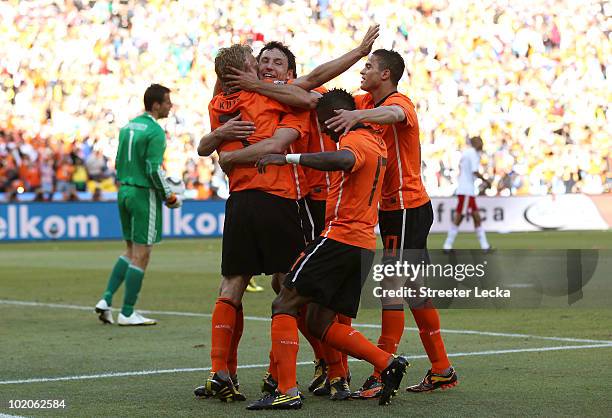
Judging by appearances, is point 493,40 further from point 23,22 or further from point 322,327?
point 322,327

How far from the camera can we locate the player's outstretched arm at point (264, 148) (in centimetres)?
662

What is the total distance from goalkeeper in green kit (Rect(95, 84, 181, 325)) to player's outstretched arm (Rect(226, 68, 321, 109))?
4.37 m

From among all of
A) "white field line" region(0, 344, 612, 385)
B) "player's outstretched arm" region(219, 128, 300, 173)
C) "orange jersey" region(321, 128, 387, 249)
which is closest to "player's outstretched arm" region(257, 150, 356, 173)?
"orange jersey" region(321, 128, 387, 249)

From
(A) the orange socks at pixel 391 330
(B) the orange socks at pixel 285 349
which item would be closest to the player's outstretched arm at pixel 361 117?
(B) the orange socks at pixel 285 349

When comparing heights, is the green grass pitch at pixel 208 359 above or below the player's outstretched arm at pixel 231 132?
below

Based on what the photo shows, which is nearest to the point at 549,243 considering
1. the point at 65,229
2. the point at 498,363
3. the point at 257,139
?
the point at 65,229

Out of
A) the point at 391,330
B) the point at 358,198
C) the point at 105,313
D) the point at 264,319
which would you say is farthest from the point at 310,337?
the point at 105,313

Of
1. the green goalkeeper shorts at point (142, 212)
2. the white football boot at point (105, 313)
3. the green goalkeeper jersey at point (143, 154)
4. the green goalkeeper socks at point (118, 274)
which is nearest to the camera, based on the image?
the green goalkeeper jersey at point (143, 154)

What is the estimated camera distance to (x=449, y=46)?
37.5 metres

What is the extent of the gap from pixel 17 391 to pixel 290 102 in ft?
7.76

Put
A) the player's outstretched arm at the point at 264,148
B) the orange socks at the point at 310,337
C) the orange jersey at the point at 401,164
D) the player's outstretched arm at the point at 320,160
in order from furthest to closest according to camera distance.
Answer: the orange socks at the point at 310,337
the orange jersey at the point at 401,164
the player's outstretched arm at the point at 264,148
the player's outstretched arm at the point at 320,160

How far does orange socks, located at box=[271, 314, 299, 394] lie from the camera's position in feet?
20.7

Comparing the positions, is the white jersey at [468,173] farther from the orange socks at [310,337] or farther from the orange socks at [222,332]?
the orange socks at [222,332]

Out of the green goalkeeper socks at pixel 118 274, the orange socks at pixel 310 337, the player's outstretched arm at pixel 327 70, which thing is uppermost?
the player's outstretched arm at pixel 327 70
